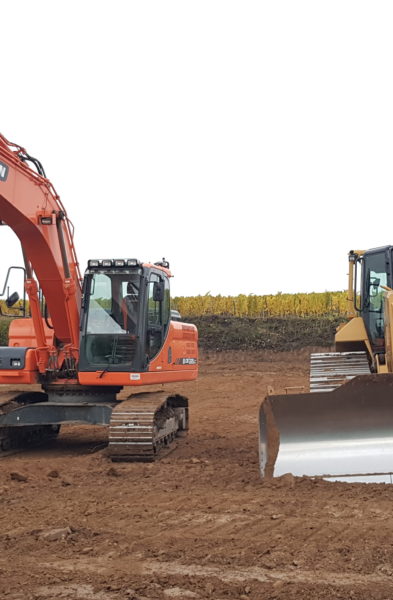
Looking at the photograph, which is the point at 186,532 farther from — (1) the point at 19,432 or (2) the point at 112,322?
(1) the point at 19,432

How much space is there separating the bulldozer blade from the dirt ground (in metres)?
0.35

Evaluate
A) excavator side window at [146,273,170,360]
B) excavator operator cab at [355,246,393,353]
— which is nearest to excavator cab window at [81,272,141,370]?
excavator side window at [146,273,170,360]

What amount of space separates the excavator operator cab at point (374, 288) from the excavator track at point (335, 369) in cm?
38

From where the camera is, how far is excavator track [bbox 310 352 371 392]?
9.29 m

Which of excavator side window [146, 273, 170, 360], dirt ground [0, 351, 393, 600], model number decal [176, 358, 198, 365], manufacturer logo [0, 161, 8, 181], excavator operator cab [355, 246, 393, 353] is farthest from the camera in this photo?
model number decal [176, 358, 198, 365]

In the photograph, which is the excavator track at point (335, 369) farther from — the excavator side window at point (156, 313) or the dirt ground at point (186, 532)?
the excavator side window at point (156, 313)

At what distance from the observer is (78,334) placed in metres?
10.3

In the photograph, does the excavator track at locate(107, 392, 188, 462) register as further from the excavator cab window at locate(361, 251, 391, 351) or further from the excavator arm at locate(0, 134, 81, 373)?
the excavator cab window at locate(361, 251, 391, 351)

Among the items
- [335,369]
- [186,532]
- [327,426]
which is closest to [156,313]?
[335,369]

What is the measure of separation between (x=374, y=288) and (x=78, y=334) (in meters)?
4.23

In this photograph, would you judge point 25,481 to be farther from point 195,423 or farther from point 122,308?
point 195,423

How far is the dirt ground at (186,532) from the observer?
4469 mm

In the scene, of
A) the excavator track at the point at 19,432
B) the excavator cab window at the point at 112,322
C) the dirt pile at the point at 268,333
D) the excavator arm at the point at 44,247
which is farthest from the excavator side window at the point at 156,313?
the dirt pile at the point at 268,333

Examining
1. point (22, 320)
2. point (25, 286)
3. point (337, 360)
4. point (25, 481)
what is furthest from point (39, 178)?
point (337, 360)
